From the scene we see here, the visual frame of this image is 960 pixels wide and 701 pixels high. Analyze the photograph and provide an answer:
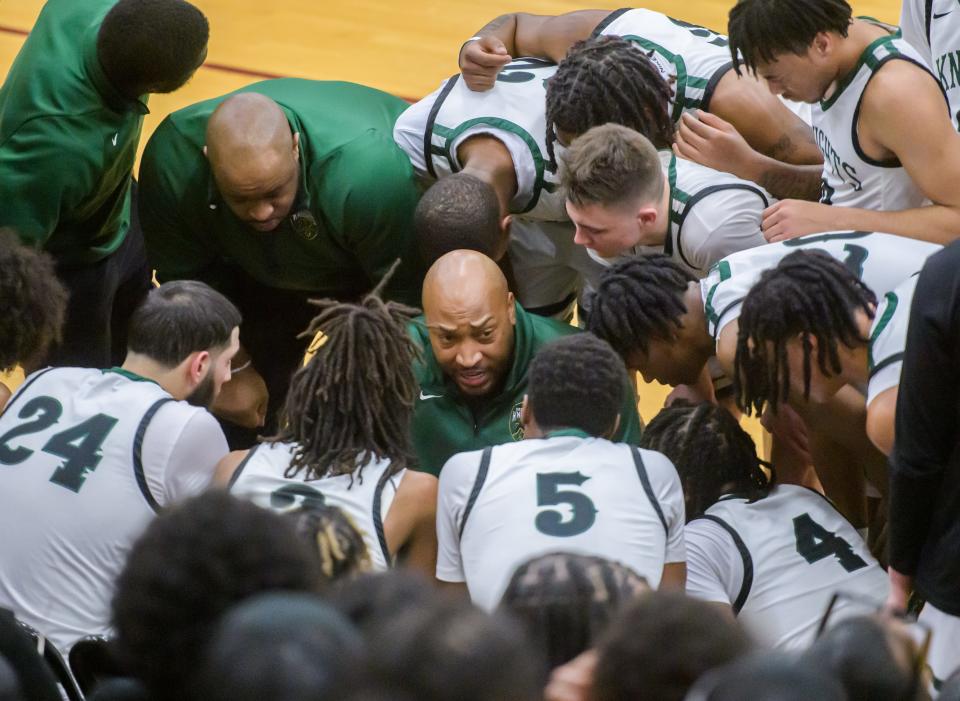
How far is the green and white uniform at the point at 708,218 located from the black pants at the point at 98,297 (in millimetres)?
1631

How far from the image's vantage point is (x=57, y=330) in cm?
327

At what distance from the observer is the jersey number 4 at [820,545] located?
275 centimetres

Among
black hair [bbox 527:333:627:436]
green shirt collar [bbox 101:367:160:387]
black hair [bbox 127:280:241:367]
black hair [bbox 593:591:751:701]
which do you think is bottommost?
green shirt collar [bbox 101:367:160:387]

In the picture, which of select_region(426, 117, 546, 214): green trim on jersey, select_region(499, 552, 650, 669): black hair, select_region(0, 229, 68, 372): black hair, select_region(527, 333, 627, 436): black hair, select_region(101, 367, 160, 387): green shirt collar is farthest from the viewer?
select_region(426, 117, 546, 214): green trim on jersey

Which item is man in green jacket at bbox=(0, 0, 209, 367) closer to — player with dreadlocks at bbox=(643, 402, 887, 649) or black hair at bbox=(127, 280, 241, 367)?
black hair at bbox=(127, 280, 241, 367)

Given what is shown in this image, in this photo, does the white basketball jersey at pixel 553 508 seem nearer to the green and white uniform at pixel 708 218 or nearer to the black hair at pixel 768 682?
the green and white uniform at pixel 708 218

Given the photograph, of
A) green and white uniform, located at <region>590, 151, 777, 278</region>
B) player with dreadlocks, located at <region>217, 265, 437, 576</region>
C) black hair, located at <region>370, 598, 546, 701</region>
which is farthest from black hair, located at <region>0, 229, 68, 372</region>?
black hair, located at <region>370, 598, 546, 701</region>

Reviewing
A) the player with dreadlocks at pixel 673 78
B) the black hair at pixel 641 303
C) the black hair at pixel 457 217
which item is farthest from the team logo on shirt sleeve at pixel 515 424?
the player with dreadlocks at pixel 673 78

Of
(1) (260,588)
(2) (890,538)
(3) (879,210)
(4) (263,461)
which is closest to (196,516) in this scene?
(1) (260,588)

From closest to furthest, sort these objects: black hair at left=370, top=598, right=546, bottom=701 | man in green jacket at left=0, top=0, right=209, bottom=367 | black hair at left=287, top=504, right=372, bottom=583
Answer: black hair at left=370, top=598, right=546, bottom=701
black hair at left=287, top=504, right=372, bottom=583
man in green jacket at left=0, top=0, right=209, bottom=367

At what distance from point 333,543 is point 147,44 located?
209cm

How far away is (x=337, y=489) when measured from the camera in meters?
2.79

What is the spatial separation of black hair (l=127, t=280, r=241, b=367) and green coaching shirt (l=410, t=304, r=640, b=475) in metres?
0.62

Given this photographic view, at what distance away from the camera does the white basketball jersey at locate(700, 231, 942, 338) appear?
3047mm
